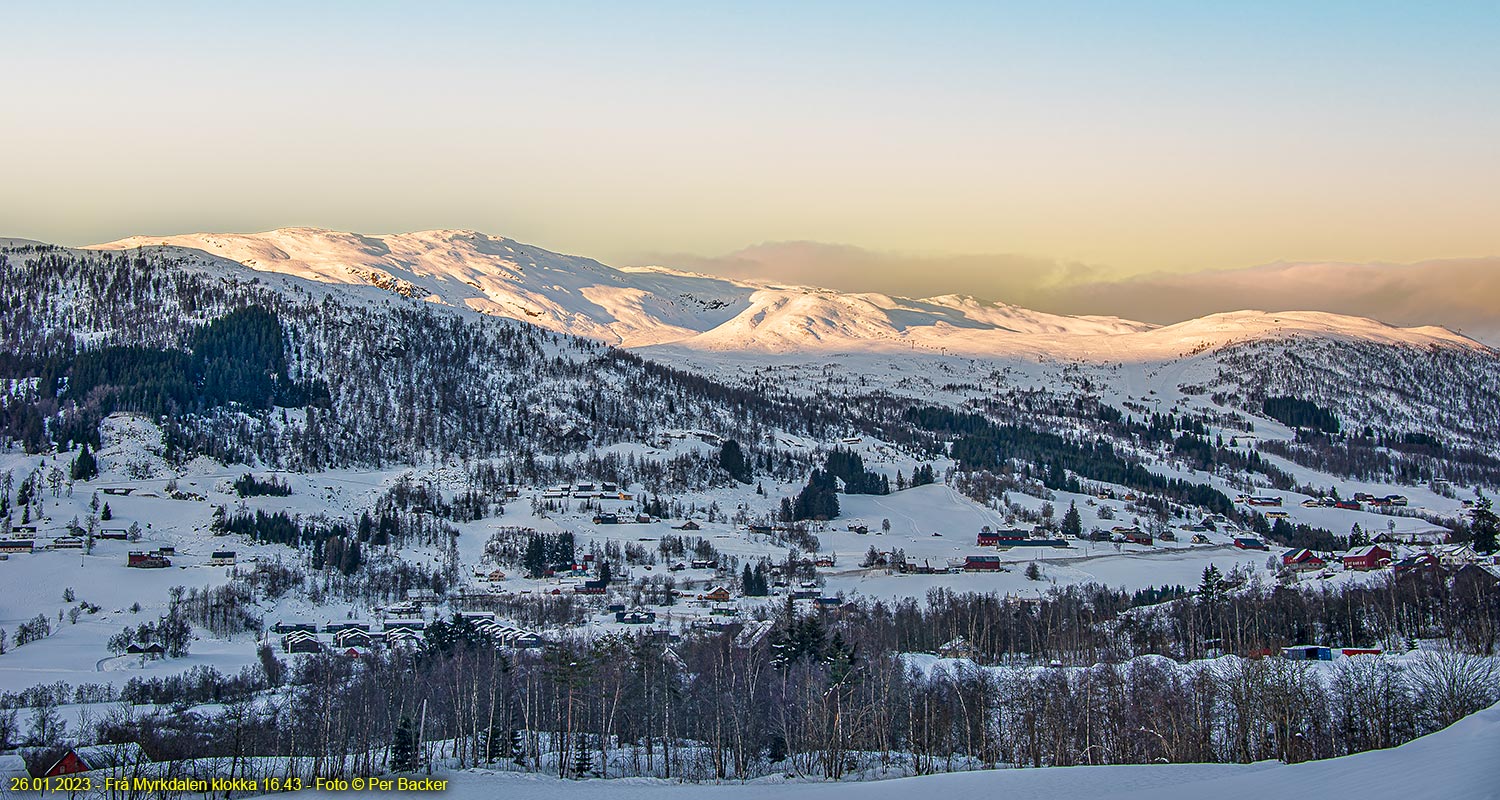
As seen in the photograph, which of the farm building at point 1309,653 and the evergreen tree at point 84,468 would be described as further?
the evergreen tree at point 84,468

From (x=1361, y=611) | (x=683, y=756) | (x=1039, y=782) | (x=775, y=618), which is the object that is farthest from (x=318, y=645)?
(x=1361, y=611)

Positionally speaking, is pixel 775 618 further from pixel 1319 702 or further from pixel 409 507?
pixel 409 507

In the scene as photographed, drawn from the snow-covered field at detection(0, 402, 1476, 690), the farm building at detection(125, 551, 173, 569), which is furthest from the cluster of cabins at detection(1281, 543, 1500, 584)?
the farm building at detection(125, 551, 173, 569)

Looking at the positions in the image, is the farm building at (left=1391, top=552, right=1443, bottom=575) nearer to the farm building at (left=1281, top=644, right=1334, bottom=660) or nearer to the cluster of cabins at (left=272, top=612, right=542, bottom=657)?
the farm building at (left=1281, top=644, right=1334, bottom=660)

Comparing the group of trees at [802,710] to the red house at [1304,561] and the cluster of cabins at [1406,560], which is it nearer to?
the cluster of cabins at [1406,560]

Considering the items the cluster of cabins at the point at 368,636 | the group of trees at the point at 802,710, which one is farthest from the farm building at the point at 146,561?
the group of trees at the point at 802,710

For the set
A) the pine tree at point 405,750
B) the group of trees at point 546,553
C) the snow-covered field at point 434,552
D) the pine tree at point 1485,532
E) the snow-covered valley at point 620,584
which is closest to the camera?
the pine tree at point 405,750

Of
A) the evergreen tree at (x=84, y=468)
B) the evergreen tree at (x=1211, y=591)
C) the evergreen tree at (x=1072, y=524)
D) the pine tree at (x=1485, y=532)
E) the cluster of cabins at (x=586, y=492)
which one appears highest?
the evergreen tree at (x=84, y=468)

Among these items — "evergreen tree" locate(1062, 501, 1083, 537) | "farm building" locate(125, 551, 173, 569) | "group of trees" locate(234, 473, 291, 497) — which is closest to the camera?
"farm building" locate(125, 551, 173, 569)
